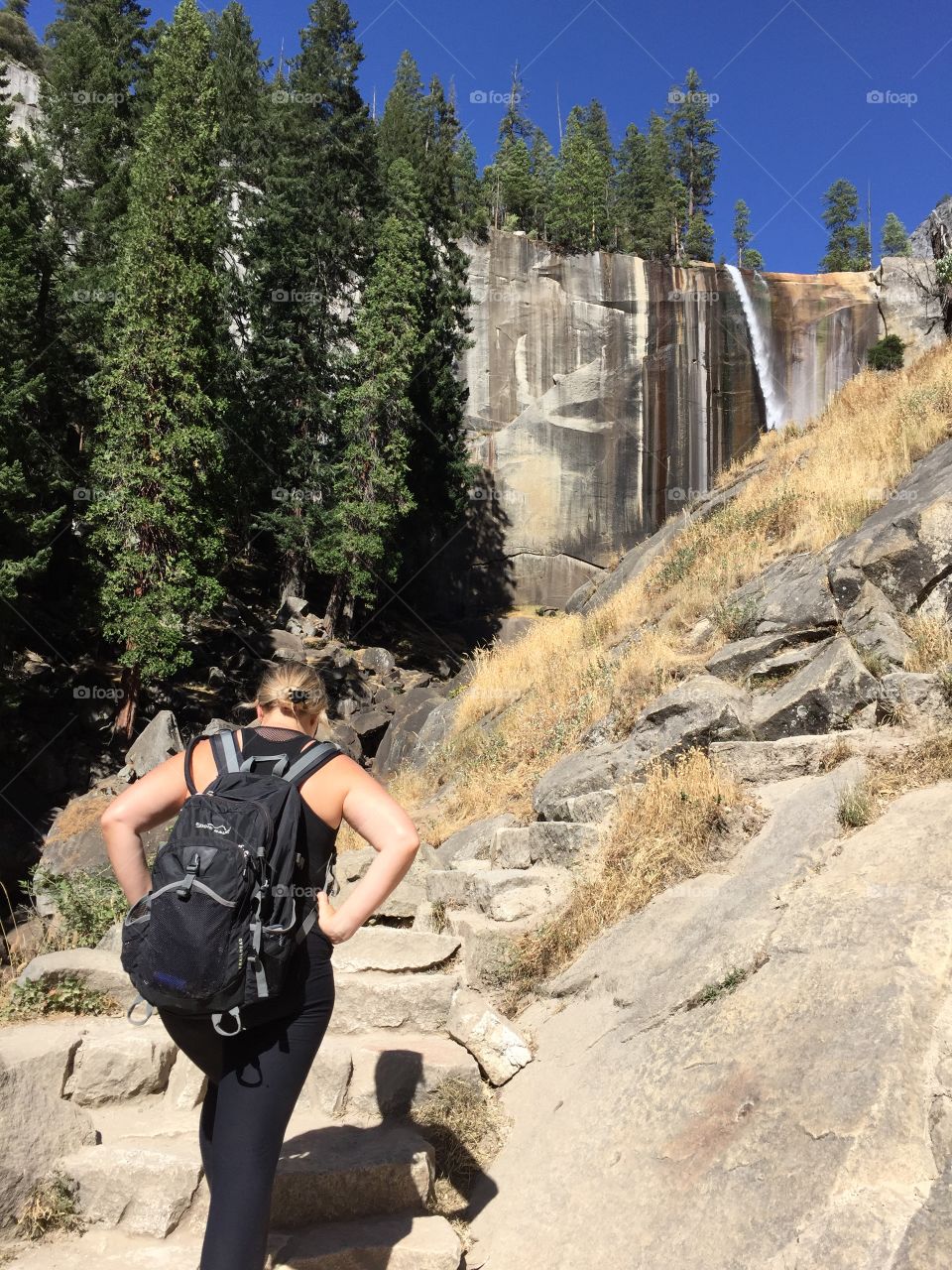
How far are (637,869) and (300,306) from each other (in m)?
20.1

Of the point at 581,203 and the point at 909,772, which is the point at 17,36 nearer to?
the point at 581,203

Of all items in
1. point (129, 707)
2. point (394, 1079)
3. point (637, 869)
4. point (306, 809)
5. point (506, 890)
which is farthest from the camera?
point (129, 707)

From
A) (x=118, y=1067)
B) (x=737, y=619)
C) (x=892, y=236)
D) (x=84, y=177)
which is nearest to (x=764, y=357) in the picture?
(x=84, y=177)

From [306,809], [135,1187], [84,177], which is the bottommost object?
[135,1187]

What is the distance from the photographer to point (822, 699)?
598 cm

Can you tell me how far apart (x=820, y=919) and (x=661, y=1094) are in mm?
981

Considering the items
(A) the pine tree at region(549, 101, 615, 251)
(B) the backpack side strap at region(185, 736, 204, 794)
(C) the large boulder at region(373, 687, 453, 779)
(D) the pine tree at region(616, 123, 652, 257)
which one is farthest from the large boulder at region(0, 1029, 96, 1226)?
(D) the pine tree at region(616, 123, 652, 257)

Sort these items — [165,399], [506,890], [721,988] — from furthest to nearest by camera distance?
1. [165,399]
2. [506,890]
3. [721,988]

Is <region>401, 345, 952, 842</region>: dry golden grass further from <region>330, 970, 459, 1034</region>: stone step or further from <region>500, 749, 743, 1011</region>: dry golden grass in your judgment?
<region>330, 970, 459, 1034</region>: stone step

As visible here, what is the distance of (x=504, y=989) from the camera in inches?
198

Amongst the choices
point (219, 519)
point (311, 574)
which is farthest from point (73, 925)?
point (311, 574)

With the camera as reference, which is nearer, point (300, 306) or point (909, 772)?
point (909, 772)

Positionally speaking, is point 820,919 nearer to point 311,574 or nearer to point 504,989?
point 504,989

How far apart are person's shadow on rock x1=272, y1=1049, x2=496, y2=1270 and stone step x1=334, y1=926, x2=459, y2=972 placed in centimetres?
→ 95
